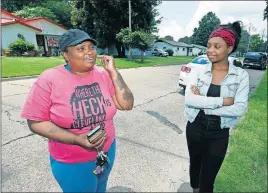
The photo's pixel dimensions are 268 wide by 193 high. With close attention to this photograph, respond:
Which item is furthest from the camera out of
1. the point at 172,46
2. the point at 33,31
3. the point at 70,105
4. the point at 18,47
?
the point at 172,46

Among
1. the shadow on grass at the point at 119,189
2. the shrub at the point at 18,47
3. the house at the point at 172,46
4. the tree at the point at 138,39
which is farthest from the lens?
the house at the point at 172,46

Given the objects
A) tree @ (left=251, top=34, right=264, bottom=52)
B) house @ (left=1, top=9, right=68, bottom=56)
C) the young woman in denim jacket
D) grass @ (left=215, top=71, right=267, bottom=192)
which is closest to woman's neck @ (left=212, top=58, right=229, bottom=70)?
the young woman in denim jacket

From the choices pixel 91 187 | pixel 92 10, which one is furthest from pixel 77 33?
pixel 92 10

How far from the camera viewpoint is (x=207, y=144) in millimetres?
2506

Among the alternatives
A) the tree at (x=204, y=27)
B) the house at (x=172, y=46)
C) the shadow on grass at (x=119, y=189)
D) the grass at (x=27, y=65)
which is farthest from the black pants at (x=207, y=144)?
the tree at (x=204, y=27)

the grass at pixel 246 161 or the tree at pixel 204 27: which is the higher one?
the tree at pixel 204 27

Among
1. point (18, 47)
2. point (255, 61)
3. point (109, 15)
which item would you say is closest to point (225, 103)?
point (18, 47)

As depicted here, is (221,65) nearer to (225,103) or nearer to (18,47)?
(225,103)

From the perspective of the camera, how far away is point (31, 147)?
13.1 ft

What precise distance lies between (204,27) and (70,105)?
85642 millimetres

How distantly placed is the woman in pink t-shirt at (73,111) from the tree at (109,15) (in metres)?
24.3

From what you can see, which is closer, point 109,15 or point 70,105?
point 70,105

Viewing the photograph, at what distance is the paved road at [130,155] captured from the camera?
310 centimetres

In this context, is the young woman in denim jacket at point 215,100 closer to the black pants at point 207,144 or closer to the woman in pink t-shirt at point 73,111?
the black pants at point 207,144
